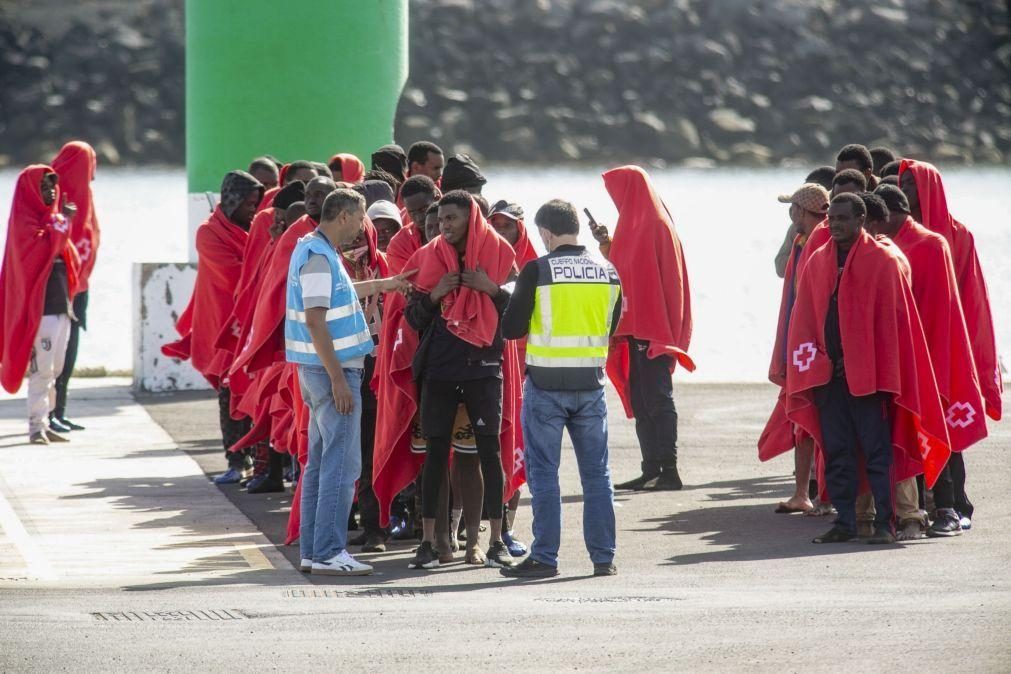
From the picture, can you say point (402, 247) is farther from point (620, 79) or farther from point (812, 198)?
point (620, 79)

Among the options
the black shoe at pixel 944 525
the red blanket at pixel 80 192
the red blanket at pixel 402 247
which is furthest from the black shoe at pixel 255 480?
the black shoe at pixel 944 525

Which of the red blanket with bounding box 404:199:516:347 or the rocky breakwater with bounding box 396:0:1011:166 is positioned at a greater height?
the red blanket with bounding box 404:199:516:347

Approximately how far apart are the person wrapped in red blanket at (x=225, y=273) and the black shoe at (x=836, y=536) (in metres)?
3.71

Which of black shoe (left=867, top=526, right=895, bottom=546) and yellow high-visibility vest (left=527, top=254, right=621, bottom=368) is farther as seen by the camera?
black shoe (left=867, top=526, right=895, bottom=546)

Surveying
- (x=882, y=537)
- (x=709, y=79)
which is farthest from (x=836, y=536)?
(x=709, y=79)

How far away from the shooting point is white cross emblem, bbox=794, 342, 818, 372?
30.7ft

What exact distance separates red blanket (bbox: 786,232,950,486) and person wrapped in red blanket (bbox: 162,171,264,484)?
359 cm

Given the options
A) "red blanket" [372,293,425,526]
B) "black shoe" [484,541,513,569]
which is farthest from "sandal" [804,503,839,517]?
"red blanket" [372,293,425,526]

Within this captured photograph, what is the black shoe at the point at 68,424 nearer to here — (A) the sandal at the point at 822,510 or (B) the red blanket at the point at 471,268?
(B) the red blanket at the point at 471,268

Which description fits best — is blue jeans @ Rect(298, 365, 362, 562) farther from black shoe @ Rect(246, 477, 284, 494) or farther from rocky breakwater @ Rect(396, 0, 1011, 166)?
rocky breakwater @ Rect(396, 0, 1011, 166)

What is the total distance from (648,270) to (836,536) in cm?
252

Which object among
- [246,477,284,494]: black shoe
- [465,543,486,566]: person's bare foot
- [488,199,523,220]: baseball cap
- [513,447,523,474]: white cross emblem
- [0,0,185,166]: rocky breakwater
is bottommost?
[0,0,185,166]: rocky breakwater

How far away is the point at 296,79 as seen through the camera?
54.5 ft

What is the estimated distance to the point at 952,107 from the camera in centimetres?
11750
